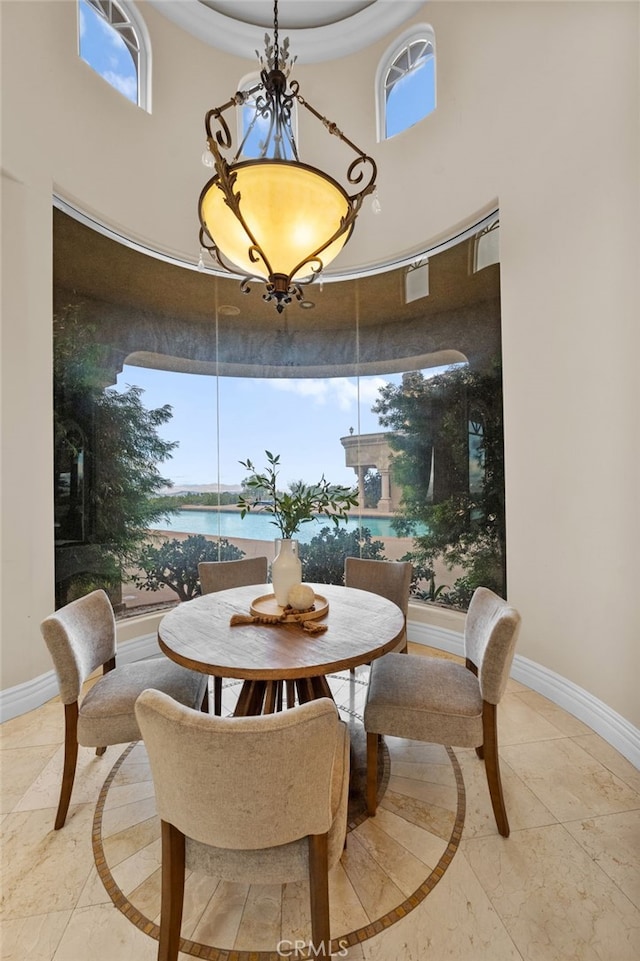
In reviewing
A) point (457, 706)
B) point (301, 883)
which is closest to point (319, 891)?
point (301, 883)

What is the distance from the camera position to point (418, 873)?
1.52 m

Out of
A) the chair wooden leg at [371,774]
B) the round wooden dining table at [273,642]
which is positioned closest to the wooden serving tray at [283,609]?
the round wooden dining table at [273,642]

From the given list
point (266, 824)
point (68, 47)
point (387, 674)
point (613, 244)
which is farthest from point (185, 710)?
point (68, 47)

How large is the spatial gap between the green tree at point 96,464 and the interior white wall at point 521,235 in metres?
0.30

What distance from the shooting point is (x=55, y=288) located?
301 cm

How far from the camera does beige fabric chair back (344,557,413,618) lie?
9.06ft

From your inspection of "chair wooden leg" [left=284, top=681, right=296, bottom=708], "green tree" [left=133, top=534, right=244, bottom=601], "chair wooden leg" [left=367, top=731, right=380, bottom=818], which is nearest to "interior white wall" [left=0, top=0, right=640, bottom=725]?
"green tree" [left=133, top=534, right=244, bottom=601]

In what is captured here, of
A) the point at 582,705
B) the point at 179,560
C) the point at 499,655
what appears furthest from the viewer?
the point at 179,560

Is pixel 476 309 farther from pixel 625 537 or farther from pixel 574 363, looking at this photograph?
pixel 625 537

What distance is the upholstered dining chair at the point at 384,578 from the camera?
9.05ft

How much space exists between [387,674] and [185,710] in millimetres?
1182

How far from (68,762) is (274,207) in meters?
2.38

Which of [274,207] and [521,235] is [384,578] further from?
[521,235]

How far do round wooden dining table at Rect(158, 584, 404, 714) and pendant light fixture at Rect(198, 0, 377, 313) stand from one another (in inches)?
58.5
